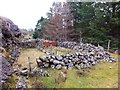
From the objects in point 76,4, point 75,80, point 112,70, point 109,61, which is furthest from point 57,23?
point 75,80

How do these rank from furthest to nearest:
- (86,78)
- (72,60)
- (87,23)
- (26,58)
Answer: (87,23)
(26,58)
(72,60)
(86,78)

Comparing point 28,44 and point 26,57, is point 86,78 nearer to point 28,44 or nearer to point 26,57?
point 26,57

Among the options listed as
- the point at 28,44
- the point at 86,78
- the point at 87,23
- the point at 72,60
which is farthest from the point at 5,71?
the point at 87,23

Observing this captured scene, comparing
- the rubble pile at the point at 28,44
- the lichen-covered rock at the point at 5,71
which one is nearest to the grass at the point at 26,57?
the rubble pile at the point at 28,44

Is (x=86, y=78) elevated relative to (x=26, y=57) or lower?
lower

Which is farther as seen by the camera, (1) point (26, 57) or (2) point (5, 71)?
(1) point (26, 57)

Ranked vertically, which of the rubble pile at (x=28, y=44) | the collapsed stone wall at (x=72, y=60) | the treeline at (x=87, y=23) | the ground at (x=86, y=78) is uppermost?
the treeline at (x=87, y=23)

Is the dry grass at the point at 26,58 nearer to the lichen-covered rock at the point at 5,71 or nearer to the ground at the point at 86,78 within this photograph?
the ground at the point at 86,78

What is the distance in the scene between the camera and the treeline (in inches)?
1204

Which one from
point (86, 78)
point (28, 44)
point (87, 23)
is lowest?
point (86, 78)

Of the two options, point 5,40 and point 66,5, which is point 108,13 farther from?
point 5,40

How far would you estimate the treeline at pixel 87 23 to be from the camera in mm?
30591

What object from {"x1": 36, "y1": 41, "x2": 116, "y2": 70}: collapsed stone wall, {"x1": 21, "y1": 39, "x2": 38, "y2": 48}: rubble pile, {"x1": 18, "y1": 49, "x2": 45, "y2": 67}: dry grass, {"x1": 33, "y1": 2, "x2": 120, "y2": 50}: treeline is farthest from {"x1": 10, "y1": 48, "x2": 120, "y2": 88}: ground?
{"x1": 33, "y1": 2, "x2": 120, "y2": 50}: treeline

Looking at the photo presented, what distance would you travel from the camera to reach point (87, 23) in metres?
36.7
